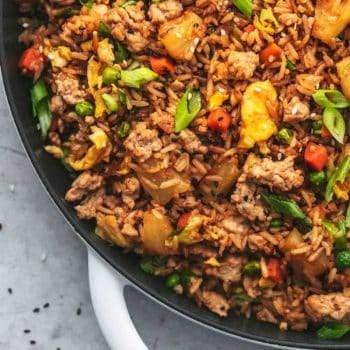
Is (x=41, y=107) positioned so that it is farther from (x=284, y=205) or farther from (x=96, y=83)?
(x=284, y=205)

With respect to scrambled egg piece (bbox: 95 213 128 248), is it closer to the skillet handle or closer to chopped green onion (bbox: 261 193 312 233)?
the skillet handle

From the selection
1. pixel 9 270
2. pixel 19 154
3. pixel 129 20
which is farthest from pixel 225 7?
pixel 9 270

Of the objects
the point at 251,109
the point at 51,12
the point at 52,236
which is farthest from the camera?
the point at 52,236

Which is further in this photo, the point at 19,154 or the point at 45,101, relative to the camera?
the point at 19,154

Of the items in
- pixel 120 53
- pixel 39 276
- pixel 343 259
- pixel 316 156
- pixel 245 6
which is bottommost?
pixel 39 276

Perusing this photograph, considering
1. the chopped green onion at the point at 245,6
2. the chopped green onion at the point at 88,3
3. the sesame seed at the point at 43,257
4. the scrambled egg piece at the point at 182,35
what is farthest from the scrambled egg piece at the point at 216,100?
the sesame seed at the point at 43,257

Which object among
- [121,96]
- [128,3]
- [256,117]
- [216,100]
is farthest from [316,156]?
[128,3]

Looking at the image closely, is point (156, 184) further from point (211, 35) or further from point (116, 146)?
point (211, 35)
